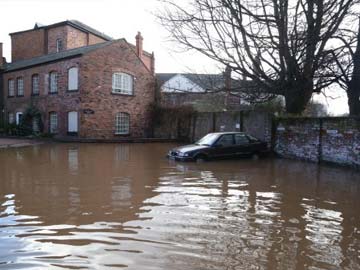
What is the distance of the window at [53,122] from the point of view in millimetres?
28069

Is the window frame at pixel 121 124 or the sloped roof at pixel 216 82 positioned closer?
the sloped roof at pixel 216 82

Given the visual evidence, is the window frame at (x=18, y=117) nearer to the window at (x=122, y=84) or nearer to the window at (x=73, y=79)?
the window at (x=73, y=79)

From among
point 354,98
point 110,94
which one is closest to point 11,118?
point 110,94

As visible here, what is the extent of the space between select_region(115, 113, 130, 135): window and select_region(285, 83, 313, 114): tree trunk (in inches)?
552

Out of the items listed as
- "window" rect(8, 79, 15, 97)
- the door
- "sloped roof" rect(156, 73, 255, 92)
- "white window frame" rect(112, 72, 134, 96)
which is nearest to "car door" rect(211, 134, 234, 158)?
"sloped roof" rect(156, 73, 255, 92)

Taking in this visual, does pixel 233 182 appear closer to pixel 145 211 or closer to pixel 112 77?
pixel 145 211

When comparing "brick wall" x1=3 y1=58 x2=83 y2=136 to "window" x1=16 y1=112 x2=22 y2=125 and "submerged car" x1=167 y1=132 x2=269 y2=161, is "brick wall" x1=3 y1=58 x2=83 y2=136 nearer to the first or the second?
"window" x1=16 y1=112 x2=22 y2=125

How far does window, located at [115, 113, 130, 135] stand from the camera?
91.6ft

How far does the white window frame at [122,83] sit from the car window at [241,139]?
1425 centimetres

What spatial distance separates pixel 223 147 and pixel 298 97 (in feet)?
15.7

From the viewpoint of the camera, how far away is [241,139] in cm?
1581

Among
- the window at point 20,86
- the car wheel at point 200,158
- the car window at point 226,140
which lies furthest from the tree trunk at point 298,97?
the window at point 20,86

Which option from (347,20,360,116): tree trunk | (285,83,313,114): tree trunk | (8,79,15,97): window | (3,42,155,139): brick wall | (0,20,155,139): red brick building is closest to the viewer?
(347,20,360,116): tree trunk

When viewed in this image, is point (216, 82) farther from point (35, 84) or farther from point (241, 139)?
point (35, 84)
